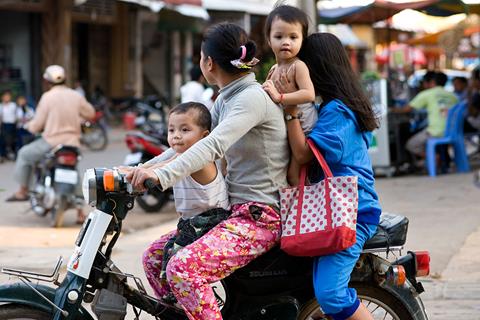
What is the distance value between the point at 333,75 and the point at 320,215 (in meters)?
0.62

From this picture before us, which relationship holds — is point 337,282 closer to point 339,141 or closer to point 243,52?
point 339,141

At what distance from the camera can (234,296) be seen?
12.8 feet

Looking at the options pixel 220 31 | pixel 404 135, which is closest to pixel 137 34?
pixel 404 135

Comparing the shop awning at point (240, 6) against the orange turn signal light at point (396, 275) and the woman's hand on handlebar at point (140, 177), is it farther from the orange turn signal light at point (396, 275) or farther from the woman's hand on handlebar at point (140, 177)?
the woman's hand on handlebar at point (140, 177)

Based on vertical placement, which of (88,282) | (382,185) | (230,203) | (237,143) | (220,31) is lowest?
(382,185)

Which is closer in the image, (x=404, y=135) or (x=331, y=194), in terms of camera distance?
(x=331, y=194)

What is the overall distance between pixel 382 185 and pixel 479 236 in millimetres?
4316

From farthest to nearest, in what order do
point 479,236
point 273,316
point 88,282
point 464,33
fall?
point 464,33
point 479,236
point 273,316
point 88,282

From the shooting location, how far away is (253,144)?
3754 mm

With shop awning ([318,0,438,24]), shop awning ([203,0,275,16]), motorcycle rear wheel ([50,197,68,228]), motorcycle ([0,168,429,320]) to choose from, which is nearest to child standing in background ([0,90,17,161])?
shop awning ([318,0,438,24])

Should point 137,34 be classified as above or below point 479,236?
above

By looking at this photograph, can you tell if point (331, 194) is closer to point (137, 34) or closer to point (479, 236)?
point (479, 236)

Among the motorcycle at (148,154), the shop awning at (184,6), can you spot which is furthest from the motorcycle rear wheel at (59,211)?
the shop awning at (184,6)

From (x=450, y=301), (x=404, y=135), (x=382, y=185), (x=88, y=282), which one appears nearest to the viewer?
(x=88, y=282)
